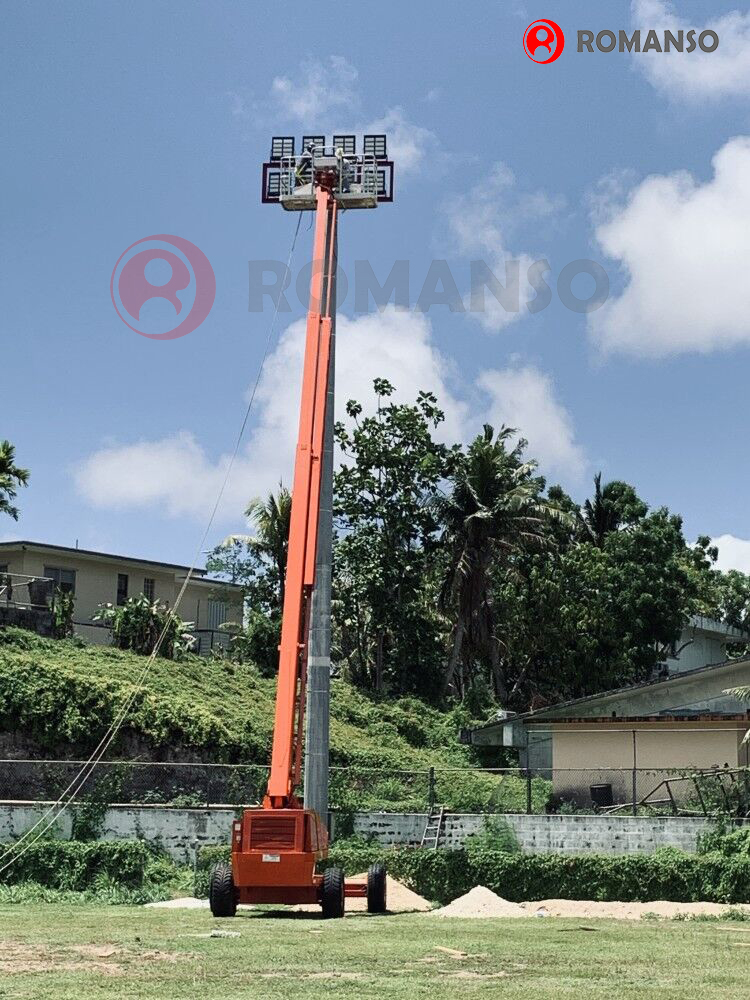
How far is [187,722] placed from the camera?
40531 mm

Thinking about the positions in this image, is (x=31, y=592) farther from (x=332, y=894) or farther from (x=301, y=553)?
(x=332, y=894)

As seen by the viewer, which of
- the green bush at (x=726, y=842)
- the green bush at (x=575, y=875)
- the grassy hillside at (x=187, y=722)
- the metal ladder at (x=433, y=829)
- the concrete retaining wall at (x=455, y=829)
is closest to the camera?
the green bush at (x=575, y=875)

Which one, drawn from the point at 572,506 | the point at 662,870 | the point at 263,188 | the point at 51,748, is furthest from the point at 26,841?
the point at 572,506

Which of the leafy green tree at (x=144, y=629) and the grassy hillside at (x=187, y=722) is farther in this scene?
the leafy green tree at (x=144, y=629)

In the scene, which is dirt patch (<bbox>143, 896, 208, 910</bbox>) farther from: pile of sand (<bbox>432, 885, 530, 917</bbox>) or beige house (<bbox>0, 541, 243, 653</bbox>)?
beige house (<bbox>0, 541, 243, 653</bbox>)

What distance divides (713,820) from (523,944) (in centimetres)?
1237

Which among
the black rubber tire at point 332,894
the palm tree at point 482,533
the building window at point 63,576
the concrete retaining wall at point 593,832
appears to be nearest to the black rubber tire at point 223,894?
the black rubber tire at point 332,894

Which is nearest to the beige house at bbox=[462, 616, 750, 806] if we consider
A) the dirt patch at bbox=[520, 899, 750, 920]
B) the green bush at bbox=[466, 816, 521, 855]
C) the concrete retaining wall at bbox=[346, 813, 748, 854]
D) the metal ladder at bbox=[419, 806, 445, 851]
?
the concrete retaining wall at bbox=[346, 813, 748, 854]

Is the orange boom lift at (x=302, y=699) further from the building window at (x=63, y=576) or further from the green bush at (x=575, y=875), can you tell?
the building window at (x=63, y=576)

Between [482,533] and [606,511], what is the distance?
10966 mm

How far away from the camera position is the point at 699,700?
37625mm

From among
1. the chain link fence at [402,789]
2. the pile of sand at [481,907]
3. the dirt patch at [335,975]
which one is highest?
the chain link fence at [402,789]

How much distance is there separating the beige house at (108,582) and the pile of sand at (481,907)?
25657 mm

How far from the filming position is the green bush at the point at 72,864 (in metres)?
29.1
